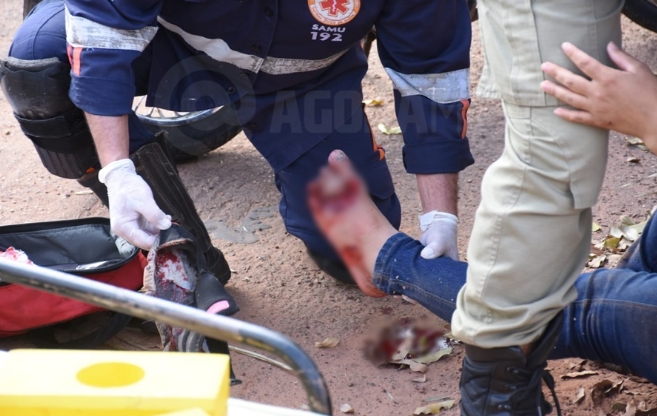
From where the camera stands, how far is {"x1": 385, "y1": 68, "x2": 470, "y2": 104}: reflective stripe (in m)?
2.32

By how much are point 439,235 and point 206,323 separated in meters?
1.15

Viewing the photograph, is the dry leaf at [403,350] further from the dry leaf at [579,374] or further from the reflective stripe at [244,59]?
the reflective stripe at [244,59]

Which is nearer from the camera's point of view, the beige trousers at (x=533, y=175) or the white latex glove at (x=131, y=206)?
the beige trousers at (x=533, y=175)

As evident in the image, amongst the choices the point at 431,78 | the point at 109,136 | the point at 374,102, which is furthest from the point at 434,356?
the point at 374,102

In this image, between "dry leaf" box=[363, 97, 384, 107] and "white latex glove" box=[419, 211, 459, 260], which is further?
"dry leaf" box=[363, 97, 384, 107]

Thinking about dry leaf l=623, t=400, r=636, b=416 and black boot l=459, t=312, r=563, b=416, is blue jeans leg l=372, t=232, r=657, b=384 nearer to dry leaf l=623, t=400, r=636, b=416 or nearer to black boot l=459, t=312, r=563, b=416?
dry leaf l=623, t=400, r=636, b=416

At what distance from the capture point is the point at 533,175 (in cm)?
146

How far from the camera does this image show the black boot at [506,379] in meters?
1.63

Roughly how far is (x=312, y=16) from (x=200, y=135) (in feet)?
3.36

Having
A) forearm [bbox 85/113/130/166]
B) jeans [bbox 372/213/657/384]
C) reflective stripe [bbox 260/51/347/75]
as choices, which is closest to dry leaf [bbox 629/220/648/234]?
jeans [bbox 372/213/657/384]

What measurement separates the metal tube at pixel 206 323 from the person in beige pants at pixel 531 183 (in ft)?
1.65

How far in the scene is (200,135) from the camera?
3.17 m

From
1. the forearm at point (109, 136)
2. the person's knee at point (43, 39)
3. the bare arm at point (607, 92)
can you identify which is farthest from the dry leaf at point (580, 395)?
the person's knee at point (43, 39)

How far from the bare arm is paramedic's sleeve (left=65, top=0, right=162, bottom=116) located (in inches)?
41.9
